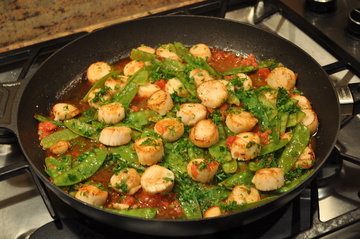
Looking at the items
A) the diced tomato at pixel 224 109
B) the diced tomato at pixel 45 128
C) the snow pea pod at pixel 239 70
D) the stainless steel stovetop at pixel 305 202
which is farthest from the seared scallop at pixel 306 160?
the diced tomato at pixel 45 128

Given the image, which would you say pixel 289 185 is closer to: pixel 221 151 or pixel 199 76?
pixel 221 151

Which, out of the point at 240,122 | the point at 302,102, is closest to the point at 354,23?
the point at 302,102

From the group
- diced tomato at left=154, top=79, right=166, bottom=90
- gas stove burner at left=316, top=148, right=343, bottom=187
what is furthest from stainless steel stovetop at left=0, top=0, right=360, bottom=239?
diced tomato at left=154, top=79, right=166, bottom=90

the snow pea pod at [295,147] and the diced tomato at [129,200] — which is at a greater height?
the diced tomato at [129,200]

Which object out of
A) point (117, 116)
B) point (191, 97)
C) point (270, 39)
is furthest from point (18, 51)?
point (270, 39)

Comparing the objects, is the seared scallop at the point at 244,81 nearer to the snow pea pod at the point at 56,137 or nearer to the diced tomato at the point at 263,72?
the diced tomato at the point at 263,72
